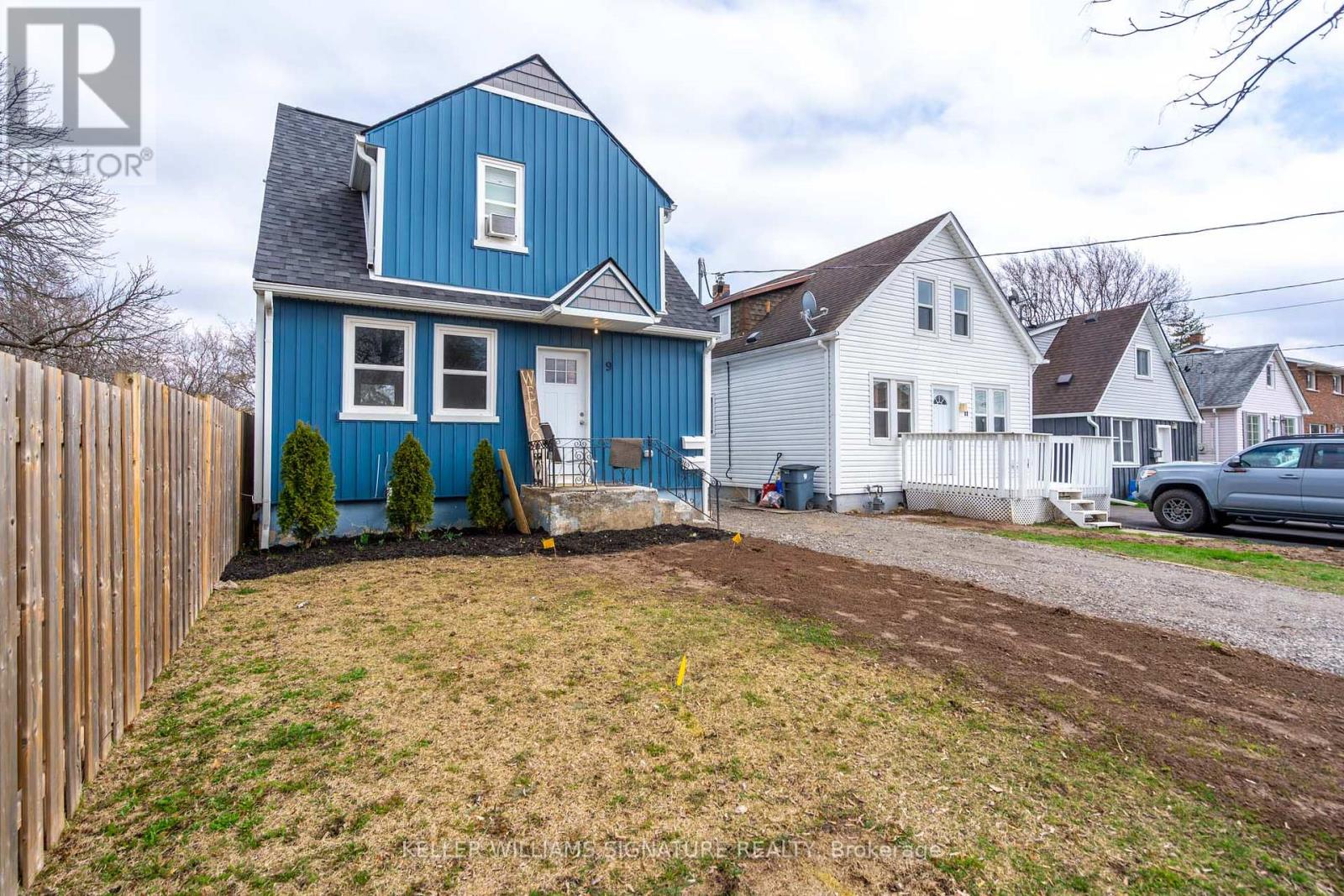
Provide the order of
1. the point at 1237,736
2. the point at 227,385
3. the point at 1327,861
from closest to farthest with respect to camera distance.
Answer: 1. the point at 1327,861
2. the point at 1237,736
3. the point at 227,385

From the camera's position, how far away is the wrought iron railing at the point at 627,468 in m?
8.91

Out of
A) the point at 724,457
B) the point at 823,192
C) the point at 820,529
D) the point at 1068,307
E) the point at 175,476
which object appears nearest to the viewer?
the point at 175,476

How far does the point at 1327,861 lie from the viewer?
6.89 ft

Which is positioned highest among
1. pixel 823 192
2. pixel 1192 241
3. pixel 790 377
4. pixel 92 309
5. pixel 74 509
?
pixel 823 192

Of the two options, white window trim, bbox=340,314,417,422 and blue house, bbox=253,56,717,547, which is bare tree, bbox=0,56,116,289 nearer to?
blue house, bbox=253,56,717,547

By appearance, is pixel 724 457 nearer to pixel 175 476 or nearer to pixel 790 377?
pixel 790 377

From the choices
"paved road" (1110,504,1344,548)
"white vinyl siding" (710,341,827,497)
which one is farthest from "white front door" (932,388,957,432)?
"paved road" (1110,504,1344,548)

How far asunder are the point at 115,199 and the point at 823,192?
17.3 metres

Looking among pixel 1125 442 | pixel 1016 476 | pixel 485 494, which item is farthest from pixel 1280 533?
pixel 485 494

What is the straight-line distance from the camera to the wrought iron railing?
8.91m

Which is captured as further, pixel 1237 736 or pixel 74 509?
pixel 1237 736

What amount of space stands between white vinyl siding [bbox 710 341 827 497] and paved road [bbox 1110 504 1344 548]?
6236 mm

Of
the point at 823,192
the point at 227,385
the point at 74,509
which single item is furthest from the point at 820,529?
the point at 227,385

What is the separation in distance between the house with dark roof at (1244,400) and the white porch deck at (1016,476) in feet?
52.9
